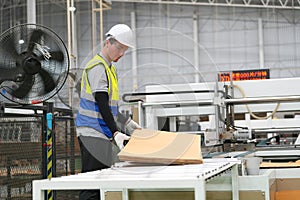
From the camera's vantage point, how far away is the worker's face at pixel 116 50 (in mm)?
2564

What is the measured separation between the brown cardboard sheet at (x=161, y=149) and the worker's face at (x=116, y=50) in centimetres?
62

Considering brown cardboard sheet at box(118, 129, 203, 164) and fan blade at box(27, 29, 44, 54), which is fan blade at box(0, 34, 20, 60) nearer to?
fan blade at box(27, 29, 44, 54)

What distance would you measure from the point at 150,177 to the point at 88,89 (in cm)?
108

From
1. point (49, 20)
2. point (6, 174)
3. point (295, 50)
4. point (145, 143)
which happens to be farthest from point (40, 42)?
point (295, 50)

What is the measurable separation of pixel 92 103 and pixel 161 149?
2.34 ft

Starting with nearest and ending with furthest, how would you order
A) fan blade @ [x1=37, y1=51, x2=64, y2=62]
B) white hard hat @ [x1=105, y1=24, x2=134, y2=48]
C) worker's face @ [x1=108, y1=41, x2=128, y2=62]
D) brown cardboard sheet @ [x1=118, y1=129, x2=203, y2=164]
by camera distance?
1. brown cardboard sheet @ [x1=118, y1=129, x2=203, y2=164]
2. white hard hat @ [x1=105, y1=24, x2=134, y2=48]
3. worker's face @ [x1=108, y1=41, x2=128, y2=62]
4. fan blade @ [x1=37, y1=51, x2=64, y2=62]

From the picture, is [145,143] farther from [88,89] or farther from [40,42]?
[40,42]

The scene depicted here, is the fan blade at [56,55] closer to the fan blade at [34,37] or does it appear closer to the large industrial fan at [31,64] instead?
the large industrial fan at [31,64]

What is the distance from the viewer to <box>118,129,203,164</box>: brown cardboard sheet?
1.92 metres

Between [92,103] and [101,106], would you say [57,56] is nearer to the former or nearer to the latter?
[92,103]

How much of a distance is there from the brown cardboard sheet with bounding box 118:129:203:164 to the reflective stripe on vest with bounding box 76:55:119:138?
488 mm

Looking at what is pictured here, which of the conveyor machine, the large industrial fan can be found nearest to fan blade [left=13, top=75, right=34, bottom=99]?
the large industrial fan

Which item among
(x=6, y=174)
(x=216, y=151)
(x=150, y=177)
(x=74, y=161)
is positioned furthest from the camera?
(x=74, y=161)

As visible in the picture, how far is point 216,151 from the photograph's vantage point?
3.58 m
